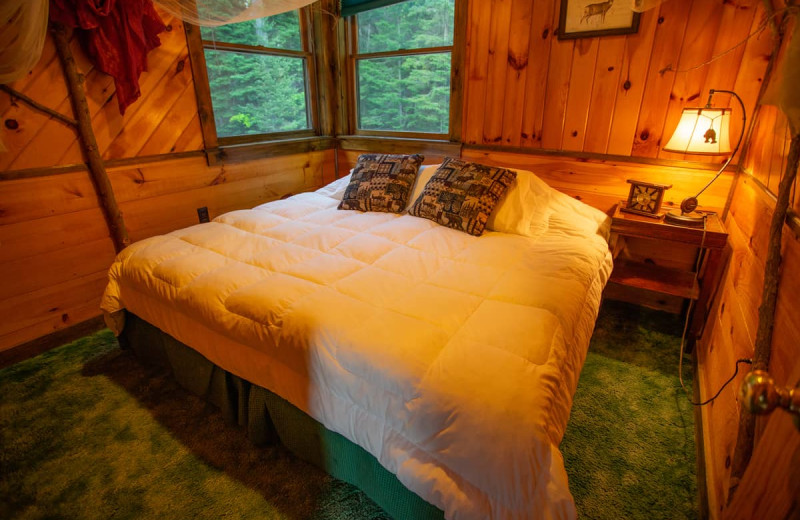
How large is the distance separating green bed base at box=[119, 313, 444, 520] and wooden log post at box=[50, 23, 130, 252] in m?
0.73

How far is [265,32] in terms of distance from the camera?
3002mm

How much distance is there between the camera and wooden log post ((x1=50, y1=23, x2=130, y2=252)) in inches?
79.7

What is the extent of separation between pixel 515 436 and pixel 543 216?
1.60 meters

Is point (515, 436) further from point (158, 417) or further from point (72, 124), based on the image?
point (72, 124)

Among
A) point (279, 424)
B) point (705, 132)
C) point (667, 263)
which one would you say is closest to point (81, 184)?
point (279, 424)

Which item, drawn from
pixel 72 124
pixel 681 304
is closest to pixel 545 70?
pixel 681 304

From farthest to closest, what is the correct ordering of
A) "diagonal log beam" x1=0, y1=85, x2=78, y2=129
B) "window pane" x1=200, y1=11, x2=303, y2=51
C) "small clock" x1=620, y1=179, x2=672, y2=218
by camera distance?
"window pane" x1=200, y1=11, x2=303, y2=51 → "small clock" x1=620, y1=179, x2=672, y2=218 → "diagonal log beam" x1=0, y1=85, x2=78, y2=129

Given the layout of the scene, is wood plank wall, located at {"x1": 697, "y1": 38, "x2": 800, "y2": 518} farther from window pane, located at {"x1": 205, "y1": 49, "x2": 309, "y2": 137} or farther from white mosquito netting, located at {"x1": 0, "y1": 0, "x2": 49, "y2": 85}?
window pane, located at {"x1": 205, "y1": 49, "x2": 309, "y2": 137}

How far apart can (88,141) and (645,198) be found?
314 cm

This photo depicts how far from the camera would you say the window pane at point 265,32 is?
2741 millimetres

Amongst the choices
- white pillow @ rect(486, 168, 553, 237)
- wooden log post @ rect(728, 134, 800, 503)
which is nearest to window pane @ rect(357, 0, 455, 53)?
white pillow @ rect(486, 168, 553, 237)

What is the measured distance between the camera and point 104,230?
7.80 feet

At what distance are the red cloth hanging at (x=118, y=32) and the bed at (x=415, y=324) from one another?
96 centimetres

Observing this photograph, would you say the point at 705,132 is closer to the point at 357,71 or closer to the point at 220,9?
the point at 220,9
